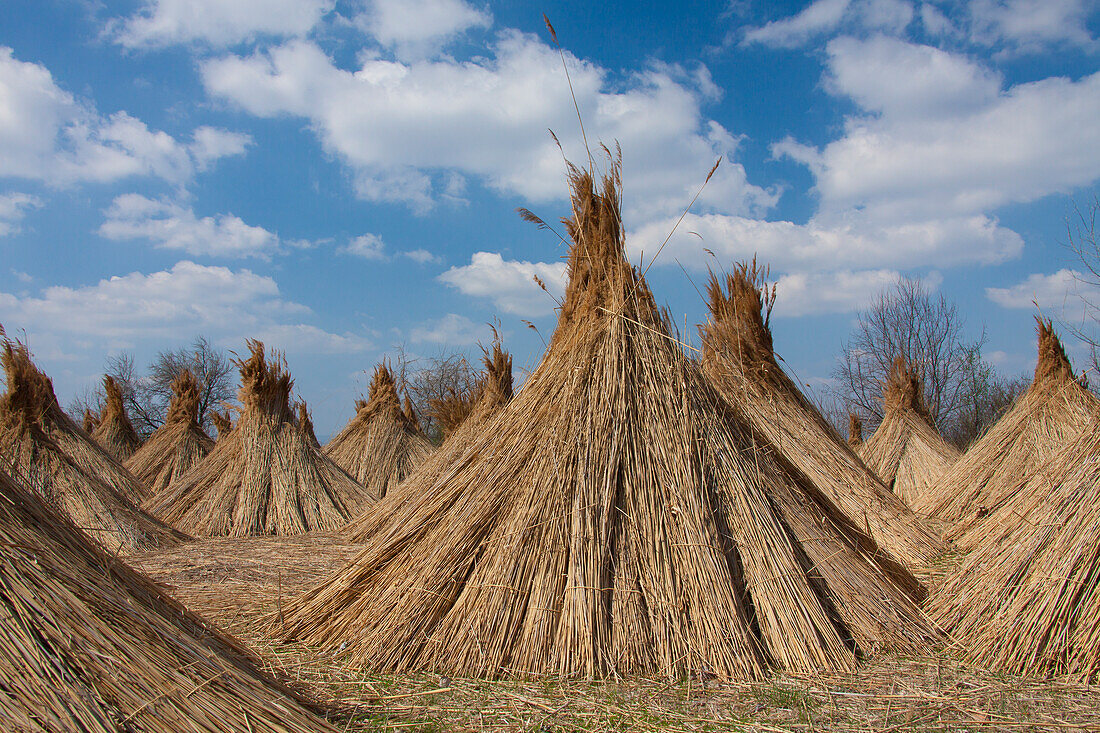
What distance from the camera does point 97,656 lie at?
198 cm

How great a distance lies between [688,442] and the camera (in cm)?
372

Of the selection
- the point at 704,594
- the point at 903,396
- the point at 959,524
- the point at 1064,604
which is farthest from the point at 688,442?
the point at 903,396

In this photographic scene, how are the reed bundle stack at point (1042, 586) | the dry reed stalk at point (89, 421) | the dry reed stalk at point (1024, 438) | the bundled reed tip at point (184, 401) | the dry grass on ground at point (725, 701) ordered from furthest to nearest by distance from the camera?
the dry reed stalk at point (89, 421), the bundled reed tip at point (184, 401), the dry reed stalk at point (1024, 438), the reed bundle stack at point (1042, 586), the dry grass on ground at point (725, 701)

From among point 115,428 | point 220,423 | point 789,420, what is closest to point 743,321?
point 789,420

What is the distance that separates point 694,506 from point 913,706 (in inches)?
49.8

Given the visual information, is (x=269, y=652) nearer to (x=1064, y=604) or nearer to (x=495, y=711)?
(x=495, y=711)

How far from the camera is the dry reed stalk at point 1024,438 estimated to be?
7.76 meters

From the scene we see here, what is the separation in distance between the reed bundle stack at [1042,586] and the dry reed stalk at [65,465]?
7101 millimetres

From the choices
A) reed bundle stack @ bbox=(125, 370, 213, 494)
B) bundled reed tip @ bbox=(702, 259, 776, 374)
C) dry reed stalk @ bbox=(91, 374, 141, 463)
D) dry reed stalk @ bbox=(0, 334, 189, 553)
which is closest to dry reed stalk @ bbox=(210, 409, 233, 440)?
reed bundle stack @ bbox=(125, 370, 213, 494)

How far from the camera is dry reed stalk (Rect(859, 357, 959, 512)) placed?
11.8 m

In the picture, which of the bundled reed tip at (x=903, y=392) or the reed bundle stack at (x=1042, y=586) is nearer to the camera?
the reed bundle stack at (x=1042, y=586)

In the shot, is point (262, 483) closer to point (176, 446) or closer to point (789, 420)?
point (176, 446)

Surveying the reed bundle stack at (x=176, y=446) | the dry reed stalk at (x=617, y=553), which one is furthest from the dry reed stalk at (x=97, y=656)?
the reed bundle stack at (x=176, y=446)

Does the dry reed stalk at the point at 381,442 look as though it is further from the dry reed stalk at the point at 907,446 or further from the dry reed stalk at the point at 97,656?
the dry reed stalk at the point at 97,656
